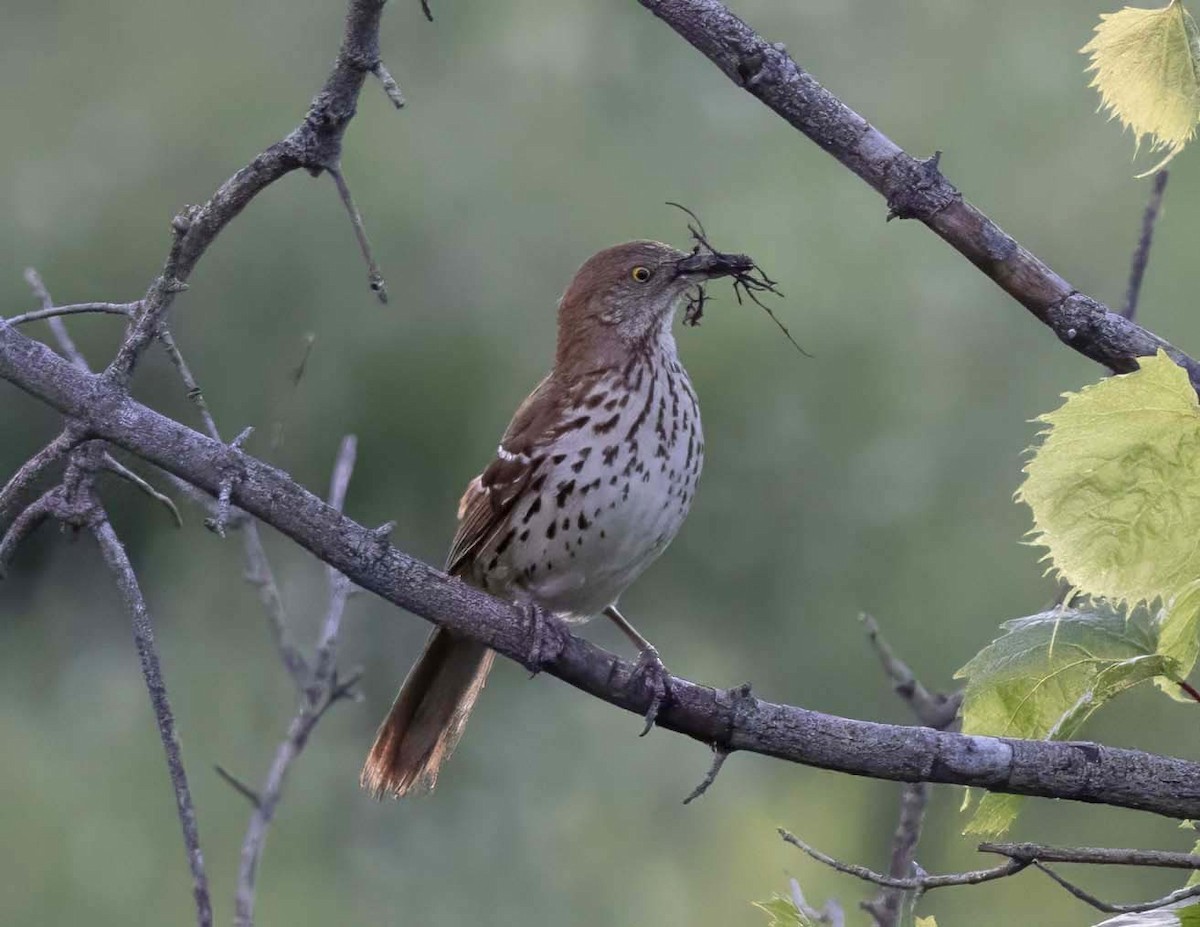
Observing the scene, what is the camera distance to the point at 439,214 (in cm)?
1278

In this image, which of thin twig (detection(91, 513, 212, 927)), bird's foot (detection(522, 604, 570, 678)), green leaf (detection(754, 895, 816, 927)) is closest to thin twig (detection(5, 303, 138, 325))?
thin twig (detection(91, 513, 212, 927))

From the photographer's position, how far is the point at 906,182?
7.63 ft

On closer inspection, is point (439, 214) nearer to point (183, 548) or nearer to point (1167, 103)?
point (183, 548)

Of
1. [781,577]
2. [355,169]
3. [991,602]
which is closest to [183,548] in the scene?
[355,169]

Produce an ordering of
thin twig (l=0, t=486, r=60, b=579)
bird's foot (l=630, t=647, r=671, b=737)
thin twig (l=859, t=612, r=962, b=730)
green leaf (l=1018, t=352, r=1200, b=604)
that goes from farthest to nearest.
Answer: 1. thin twig (l=859, t=612, r=962, b=730)
2. bird's foot (l=630, t=647, r=671, b=737)
3. thin twig (l=0, t=486, r=60, b=579)
4. green leaf (l=1018, t=352, r=1200, b=604)

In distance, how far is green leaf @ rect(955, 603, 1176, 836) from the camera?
2.19 m

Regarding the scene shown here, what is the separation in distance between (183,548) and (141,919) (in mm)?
3467

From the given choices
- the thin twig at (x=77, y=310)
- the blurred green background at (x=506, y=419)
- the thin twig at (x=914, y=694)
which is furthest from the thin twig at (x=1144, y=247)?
the blurred green background at (x=506, y=419)

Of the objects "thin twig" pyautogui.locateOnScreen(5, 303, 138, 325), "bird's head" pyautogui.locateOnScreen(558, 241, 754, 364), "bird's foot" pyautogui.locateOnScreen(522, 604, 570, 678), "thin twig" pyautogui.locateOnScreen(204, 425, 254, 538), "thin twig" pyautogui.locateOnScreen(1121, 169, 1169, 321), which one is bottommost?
"thin twig" pyautogui.locateOnScreen(204, 425, 254, 538)

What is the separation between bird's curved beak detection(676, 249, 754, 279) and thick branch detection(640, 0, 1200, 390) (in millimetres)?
1433

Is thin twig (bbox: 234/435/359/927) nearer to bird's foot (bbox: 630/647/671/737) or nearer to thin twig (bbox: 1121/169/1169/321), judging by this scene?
bird's foot (bbox: 630/647/671/737)

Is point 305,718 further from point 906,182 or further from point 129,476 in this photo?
point 906,182

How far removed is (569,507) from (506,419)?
25.0 ft

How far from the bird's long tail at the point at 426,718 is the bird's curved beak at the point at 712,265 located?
101cm
